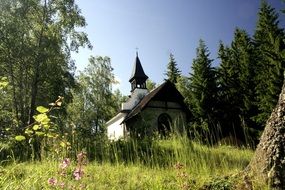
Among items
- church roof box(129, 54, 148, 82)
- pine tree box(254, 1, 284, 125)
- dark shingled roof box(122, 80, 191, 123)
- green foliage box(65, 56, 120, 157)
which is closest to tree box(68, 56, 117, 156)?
green foliage box(65, 56, 120, 157)

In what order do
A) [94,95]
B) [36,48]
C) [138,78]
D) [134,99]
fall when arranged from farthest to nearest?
[94,95] → [138,78] → [134,99] → [36,48]

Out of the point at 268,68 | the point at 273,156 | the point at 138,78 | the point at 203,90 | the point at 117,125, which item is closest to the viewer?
the point at 273,156

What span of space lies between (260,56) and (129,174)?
2429 cm

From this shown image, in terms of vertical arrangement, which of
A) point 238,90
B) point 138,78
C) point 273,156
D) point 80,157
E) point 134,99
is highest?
point 138,78

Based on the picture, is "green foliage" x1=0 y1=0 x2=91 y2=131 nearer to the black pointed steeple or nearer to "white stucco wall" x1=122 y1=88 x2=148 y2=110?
"white stucco wall" x1=122 y1=88 x2=148 y2=110

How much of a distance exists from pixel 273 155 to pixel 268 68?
19.6 meters

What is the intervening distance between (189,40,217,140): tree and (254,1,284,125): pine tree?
12.2ft

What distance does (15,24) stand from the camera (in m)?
19.3

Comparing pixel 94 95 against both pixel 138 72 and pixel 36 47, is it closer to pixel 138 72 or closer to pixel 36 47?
pixel 138 72

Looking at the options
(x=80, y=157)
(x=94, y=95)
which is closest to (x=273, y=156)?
(x=80, y=157)

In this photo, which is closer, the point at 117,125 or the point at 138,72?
the point at 117,125

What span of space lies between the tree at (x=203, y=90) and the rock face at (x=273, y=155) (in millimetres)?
21295

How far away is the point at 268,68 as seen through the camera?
22.4 metres

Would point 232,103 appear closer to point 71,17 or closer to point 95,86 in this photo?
point 71,17
